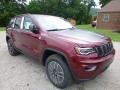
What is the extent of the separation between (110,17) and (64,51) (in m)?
25.7

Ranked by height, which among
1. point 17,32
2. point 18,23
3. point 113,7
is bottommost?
point 17,32

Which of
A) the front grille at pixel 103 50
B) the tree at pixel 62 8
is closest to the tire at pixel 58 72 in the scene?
the front grille at pixel 103 50

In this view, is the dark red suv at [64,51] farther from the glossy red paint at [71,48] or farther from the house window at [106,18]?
the house window at [106,18]

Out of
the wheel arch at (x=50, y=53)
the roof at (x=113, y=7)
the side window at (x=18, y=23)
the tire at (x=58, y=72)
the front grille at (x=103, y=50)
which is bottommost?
the tire at (x=58, y=72)

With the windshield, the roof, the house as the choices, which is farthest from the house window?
the windshield

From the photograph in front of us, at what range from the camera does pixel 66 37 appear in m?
4.36

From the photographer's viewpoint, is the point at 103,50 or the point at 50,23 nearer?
the point at 103,50

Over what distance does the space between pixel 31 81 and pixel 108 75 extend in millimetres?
2303

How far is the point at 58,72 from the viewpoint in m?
4.48

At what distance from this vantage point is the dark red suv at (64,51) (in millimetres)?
3953

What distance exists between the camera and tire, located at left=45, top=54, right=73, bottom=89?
421 cm

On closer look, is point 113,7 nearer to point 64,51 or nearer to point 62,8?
point 62,8

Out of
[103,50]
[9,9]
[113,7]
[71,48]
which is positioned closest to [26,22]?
[71,48]

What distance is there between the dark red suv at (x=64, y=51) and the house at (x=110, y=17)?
22.7m
